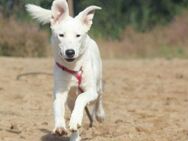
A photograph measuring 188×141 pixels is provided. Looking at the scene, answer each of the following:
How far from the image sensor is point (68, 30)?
7379 mm

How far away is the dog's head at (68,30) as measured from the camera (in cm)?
722

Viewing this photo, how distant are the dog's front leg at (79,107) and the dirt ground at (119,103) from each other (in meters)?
0.89

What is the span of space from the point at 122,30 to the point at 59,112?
839 inches

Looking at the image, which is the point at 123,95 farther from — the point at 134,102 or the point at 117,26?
the point at 117,26

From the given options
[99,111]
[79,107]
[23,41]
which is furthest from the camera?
[23,41]

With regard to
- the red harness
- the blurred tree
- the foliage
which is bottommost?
the blurred tree

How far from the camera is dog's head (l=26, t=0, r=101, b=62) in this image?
284 inches

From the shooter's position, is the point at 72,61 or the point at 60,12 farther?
the point at 60,12

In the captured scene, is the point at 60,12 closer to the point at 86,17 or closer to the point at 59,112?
the point at 86,17

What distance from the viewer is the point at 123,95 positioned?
41.3 feet

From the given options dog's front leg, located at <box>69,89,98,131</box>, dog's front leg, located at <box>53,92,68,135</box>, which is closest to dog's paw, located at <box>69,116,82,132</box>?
dog's front leg, located at <box>69,89,98,131</box>

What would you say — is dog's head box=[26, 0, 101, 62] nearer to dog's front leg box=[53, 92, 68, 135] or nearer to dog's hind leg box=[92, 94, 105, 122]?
dog's front leg box=[53, 92, 68, 135]

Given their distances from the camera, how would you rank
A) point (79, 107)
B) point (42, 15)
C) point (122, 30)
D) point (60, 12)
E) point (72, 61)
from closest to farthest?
point (79, 107) < point (72, 61) < point (60, 12) < point (42, 15) < point (122, 30)

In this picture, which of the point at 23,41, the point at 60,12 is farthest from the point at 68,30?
the point at 23,41
